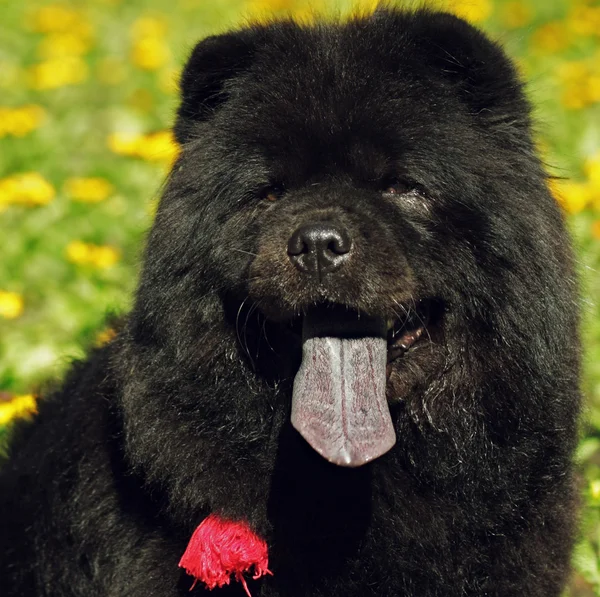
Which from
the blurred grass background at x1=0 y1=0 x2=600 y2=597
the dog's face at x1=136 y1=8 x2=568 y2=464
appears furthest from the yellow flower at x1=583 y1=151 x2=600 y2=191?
the dog's face at x1=136 y1=8 x2=568 y2=464

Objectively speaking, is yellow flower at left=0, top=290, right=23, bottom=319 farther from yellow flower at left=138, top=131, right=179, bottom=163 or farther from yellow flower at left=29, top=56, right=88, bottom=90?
yellow flower at left=29, top=56, right=88, bottom=90

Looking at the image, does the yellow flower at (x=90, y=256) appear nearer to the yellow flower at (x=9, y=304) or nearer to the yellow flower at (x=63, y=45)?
the yellow flower at (x=9, y=304)

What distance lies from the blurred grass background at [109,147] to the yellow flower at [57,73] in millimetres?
20

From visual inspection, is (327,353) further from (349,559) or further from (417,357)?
(349,559)

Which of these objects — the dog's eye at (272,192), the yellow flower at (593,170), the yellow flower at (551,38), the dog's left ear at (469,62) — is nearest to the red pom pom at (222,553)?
the dog's eye at (272,192)

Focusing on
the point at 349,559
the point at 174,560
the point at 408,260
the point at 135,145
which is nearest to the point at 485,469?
the point at 349,559

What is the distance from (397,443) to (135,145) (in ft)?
16.9

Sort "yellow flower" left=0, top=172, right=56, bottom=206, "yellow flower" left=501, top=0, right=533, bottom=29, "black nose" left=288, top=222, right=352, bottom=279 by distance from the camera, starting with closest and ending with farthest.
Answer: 1. "black nose" left=288, top=222, right=352, bottom=279
2. "yellow flower" left=0, top=172, right=56, bottom=206
3. "yellow flower" left=501, top=0, right=533, bottom=29

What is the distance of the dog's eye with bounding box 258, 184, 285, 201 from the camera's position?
145 inches

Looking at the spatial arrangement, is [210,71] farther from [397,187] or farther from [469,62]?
[469,62]

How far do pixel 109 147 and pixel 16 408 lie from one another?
478 centimetres

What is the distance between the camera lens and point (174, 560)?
374 cm

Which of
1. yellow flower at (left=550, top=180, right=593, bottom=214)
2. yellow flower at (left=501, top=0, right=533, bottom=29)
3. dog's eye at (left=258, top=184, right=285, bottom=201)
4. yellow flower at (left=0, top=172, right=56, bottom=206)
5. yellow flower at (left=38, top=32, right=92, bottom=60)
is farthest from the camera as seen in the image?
yellow flower at (left=501, top=0, right=533, bottom=29)

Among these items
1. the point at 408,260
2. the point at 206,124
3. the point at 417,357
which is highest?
the point at 206,124
